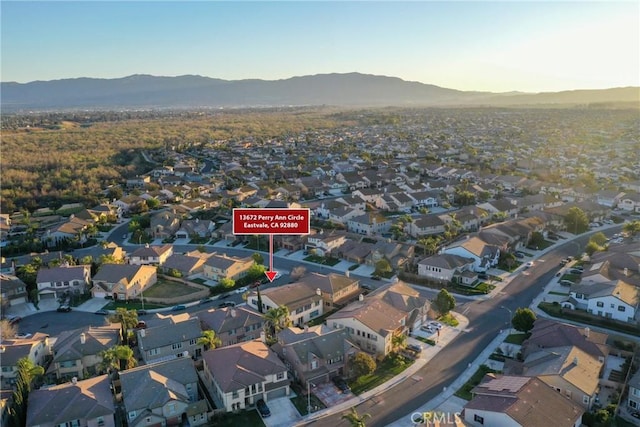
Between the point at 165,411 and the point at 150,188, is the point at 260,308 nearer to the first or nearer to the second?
the point at 165,411

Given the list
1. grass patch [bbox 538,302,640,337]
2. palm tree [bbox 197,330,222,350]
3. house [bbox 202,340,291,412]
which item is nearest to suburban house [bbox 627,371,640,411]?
grass patch [bbox 538,302,640,337]

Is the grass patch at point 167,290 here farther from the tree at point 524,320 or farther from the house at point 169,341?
the tree at point 524,320

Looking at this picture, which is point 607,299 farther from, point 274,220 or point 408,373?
point 274,220

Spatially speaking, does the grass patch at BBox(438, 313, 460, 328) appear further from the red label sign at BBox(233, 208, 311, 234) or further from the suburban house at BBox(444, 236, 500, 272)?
the red label sign at BBox(233, 208, 311, 234)

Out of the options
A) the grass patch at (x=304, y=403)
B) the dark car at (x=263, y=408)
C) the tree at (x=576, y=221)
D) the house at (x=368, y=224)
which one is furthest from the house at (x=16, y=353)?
the tree at (x=576, y=221)

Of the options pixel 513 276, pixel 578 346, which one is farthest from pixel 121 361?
pixel 513 276

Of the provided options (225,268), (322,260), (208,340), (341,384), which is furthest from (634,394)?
(225,268)
